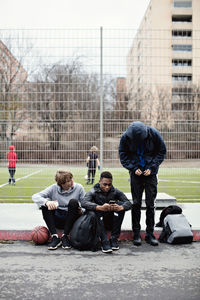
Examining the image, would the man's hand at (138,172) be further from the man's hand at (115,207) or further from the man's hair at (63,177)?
the man's hair at (63,177)

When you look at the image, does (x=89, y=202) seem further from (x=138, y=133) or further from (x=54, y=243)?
(x=138, y=133)

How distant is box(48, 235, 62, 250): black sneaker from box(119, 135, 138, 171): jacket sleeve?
5.18 feet

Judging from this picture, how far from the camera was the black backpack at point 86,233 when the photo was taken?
4945mm

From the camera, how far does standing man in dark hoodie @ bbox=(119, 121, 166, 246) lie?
542cm

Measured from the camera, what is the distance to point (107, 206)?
518cm

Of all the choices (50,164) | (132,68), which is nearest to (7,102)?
(50,164)

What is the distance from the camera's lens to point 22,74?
8.70m

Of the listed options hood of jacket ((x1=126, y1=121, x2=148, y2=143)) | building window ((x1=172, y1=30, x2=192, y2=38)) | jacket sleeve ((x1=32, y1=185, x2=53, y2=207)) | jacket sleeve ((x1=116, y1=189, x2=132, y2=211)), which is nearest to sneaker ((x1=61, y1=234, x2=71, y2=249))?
jacket sleeve ((x1=32, y1=185, x2=53, y2=207))

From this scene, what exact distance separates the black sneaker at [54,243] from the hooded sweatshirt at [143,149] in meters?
1.59

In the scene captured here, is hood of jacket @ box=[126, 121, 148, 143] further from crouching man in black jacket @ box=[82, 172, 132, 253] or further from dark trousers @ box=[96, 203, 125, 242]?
dark trousers @ box=[96, 203, 125, 242]

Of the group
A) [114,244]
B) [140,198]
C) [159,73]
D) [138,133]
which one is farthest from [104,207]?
[159,73]

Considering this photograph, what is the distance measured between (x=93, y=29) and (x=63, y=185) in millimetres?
4853

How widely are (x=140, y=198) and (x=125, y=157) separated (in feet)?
2.35

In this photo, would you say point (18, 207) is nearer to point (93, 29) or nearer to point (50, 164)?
Answer: point (50, 164)
